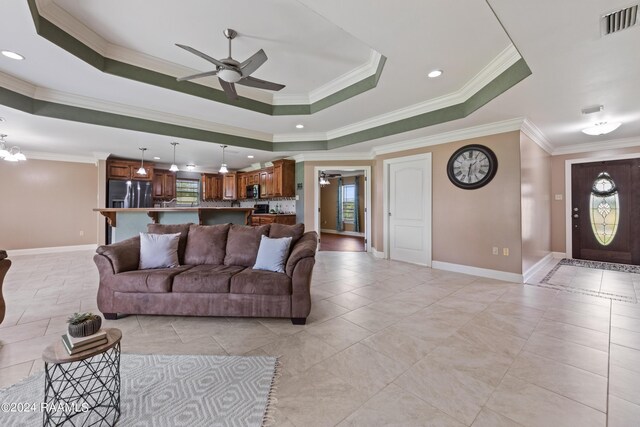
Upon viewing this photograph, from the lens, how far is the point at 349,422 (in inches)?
56.6

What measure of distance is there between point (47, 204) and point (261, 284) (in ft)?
23.8

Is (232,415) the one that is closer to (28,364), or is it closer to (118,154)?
(28,364)

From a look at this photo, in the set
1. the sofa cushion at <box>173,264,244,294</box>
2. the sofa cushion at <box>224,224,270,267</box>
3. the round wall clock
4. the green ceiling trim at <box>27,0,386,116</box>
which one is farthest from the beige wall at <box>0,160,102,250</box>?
the round wall clock

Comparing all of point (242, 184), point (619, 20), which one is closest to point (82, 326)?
point (619, 20)

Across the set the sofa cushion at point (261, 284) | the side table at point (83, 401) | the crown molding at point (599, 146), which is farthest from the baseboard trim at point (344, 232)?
the side table at point (83, 401)

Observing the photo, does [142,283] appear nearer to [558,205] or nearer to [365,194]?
[365,194]

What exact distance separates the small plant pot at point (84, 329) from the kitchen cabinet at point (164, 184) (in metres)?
7.25

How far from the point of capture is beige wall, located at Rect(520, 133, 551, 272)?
13.3 feet

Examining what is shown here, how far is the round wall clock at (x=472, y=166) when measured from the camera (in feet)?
13.8

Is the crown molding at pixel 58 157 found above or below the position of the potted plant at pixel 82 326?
above

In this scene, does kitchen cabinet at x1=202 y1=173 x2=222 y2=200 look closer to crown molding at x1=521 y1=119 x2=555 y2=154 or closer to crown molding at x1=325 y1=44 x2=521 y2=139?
crown molding at x1=325 y1=44 x2=521 y2=139

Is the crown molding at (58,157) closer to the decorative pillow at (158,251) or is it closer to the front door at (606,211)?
the decorative pillow at (158,251)

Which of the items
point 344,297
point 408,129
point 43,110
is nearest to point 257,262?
point 344,297

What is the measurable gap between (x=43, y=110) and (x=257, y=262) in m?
3.88
